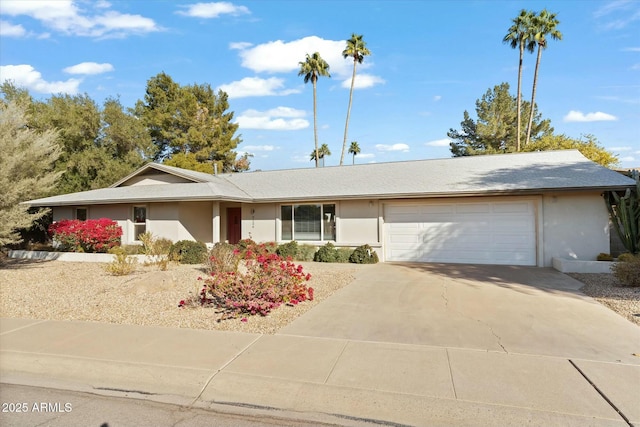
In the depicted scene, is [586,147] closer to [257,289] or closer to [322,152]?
[257,289]

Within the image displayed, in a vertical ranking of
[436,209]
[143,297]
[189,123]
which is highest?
[189,123]

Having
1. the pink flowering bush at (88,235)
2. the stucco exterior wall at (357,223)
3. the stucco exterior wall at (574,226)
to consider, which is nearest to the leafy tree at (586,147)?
the stucco exterior wall at (574,226)

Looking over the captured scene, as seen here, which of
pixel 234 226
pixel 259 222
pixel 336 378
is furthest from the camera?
pixel 234 226

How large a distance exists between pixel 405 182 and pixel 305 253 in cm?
514

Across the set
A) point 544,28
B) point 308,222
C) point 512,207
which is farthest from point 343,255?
point 544,28

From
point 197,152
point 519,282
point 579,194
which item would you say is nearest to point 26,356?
point 519,282

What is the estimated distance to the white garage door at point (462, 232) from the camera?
1338 centimetres

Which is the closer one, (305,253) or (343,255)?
(343,255)

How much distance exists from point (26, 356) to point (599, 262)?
14013 millimetres

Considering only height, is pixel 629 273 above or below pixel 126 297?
above

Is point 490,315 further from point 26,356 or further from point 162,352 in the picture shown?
point 26,356

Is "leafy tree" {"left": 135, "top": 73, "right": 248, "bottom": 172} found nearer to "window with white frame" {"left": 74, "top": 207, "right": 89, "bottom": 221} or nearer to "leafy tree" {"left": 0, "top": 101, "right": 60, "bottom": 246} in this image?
"window with white frame" {"left": 74, "top": 207, "right": 89, "bottom": 221}

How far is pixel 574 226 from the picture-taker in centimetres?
1263

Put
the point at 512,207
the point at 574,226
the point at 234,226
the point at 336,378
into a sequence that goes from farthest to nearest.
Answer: the point at 234,226
the point at 512,207
the point at 574,226
the point at 336,378
